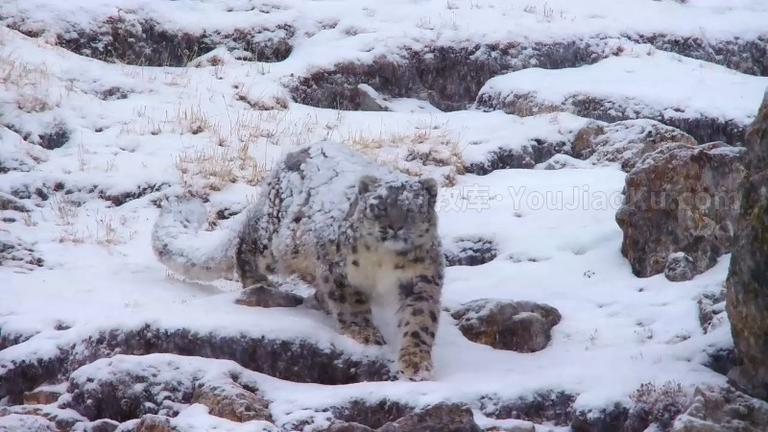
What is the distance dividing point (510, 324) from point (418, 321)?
804 mm

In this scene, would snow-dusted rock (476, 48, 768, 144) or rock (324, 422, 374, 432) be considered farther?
snow-dusted rock (476, 48, 768, 144)

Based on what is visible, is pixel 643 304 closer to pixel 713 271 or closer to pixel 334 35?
pixel 713 271

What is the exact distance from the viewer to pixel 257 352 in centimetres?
755

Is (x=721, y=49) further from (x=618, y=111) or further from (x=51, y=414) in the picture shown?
(x=51, y=414)

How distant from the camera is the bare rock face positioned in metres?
9.01

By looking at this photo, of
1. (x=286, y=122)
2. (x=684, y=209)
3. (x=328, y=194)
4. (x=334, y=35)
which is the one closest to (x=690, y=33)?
(x=334, y=35)

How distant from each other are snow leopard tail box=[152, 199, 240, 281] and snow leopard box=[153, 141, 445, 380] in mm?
19

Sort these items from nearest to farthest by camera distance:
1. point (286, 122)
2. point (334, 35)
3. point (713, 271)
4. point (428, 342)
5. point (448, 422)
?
point (448, 422) → point (428, 342) → point (713, 271) → point (286, 122) → point (334, 35)

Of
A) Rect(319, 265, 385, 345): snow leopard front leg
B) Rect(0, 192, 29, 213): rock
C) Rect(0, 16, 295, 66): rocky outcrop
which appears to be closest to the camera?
Rect(319, 265, 385, 345): snow leopard front leg

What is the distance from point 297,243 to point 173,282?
1531 millimetres

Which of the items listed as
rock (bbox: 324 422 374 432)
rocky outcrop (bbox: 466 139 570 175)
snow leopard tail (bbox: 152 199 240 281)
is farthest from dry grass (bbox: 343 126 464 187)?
rock (bbox: 324 422 374 432)

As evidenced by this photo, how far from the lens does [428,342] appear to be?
7.45 metres

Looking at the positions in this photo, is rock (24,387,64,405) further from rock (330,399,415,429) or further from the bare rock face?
the bare rock face

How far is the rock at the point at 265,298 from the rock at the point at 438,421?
6.76 feet
